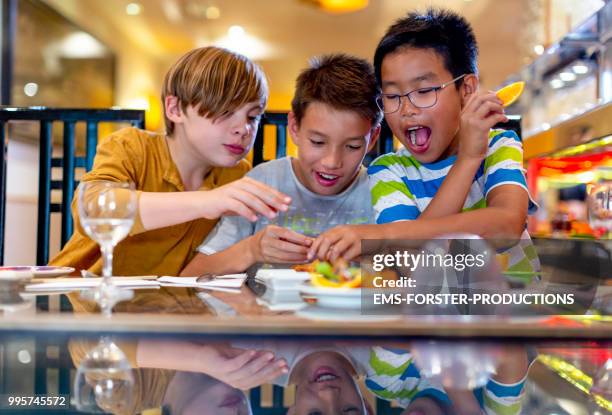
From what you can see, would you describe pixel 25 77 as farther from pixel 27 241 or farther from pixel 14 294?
pixel 14 294

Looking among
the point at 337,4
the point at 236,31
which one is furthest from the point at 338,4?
the point at 236,31

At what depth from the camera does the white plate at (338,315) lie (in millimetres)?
676

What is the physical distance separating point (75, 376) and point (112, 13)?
5.67 metres

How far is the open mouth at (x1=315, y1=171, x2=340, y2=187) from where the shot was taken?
1423 millimetres

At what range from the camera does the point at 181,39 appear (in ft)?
20.9

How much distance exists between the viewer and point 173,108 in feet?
5.14

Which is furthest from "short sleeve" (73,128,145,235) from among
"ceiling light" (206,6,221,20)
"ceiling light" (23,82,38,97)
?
"ceiling light" (206,6,221,20)

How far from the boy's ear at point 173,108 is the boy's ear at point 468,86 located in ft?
2.25

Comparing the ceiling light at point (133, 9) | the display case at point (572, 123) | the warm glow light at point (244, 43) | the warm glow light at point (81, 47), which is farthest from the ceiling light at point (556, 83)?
the ceiling light at point (133, 9)

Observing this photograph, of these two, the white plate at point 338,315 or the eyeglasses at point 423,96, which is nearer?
the white plate at point 338,315

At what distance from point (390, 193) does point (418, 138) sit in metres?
0.14

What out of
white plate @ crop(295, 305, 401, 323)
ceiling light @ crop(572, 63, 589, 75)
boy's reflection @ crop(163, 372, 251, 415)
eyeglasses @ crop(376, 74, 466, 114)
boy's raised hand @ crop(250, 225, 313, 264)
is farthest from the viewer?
ceiling light @ crop(572, 63, 589, 75)

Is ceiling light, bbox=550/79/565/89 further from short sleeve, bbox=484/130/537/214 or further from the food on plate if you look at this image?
the food on plate

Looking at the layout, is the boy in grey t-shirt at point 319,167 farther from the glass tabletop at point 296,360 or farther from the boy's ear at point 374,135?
the glass tabletop at point 296,360
